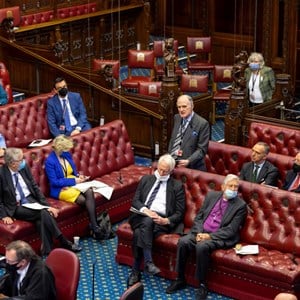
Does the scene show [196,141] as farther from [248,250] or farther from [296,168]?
[248,250]

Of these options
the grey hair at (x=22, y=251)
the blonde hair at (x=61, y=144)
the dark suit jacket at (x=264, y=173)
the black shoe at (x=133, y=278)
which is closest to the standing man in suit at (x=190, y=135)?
the dark suit jacket at (x=264, y=173)

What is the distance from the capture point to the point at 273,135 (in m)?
11.5

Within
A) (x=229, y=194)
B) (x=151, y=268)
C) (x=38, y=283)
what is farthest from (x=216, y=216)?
(x=38, y=283)

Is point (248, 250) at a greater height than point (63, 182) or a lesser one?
lesser

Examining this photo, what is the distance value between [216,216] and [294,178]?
4.16 feet

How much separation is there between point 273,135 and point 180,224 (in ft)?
7.12

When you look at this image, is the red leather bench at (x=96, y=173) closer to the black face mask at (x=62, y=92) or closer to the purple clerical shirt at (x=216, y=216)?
the black face mask at (x=62, y=92)

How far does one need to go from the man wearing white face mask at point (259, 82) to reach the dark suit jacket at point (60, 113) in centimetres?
238

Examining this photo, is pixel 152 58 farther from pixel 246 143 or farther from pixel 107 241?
pixel 107 241

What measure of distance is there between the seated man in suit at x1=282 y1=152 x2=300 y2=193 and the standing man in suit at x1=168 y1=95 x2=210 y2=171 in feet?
3.56

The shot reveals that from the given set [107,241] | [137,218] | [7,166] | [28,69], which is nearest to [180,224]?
[137,218]

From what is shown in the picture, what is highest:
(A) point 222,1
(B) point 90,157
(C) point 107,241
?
(A) point 222,1

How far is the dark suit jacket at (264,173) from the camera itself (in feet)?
34.5

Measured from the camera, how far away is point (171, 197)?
32.7 ft
